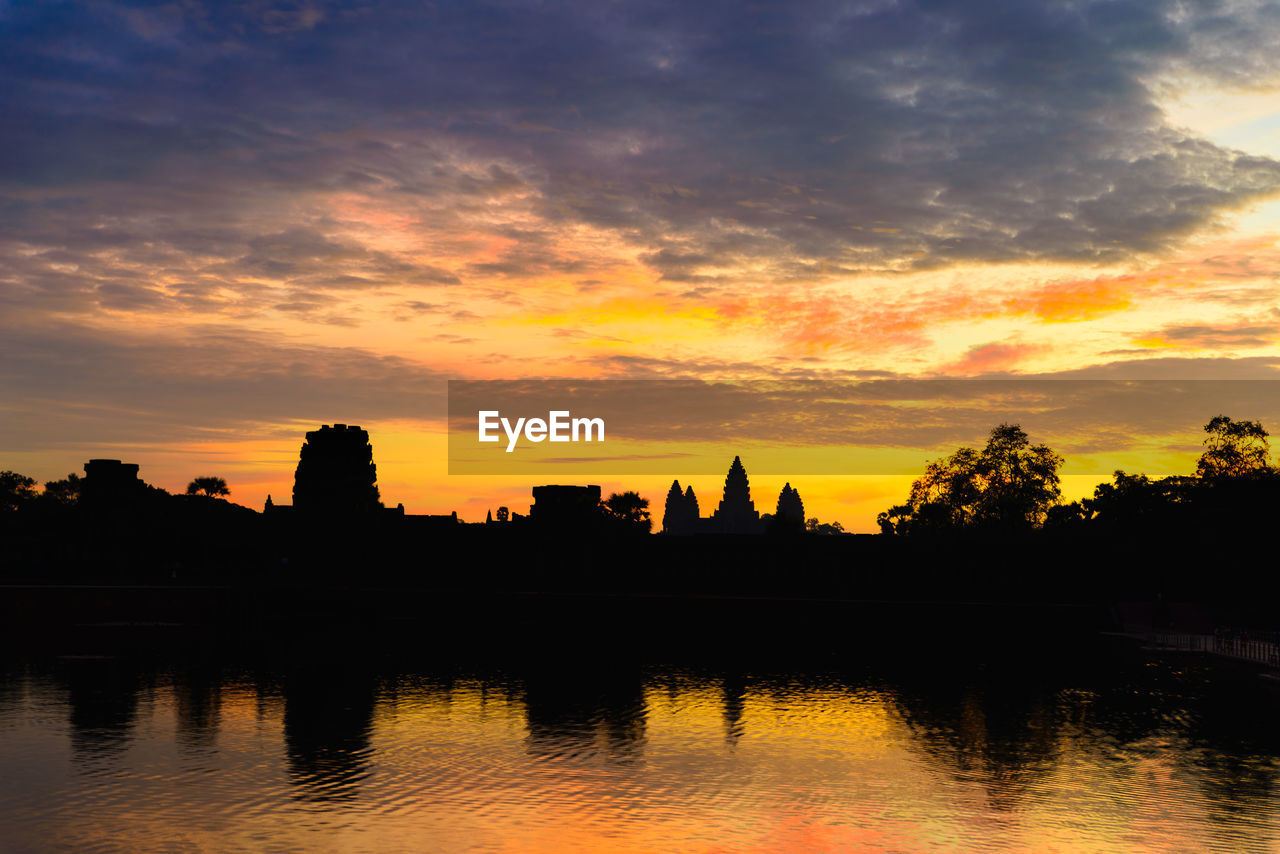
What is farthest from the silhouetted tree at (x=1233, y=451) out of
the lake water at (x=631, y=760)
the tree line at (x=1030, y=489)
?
the lake water at (x=631, y=760)

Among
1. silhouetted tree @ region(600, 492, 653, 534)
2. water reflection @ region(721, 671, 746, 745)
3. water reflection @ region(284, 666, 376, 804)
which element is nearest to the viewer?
water reflection @ region(284, 666, 376, 804)

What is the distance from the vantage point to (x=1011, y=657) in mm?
62312

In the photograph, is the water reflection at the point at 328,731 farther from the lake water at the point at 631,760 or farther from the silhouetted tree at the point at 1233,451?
the silhouetted tree at the point at 1233,451

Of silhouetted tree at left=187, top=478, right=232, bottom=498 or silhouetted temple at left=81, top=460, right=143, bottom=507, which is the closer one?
silhouetted temple at left=81, top=460, right=143, bottom=507

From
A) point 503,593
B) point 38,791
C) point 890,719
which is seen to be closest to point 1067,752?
point 890,719

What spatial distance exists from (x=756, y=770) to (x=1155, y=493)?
3115 inches

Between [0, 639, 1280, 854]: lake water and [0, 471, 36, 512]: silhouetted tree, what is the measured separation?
356 feet

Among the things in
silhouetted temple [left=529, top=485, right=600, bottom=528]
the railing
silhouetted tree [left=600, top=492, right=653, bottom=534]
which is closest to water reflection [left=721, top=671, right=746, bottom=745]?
the railing

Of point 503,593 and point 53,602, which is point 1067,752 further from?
point 503,593

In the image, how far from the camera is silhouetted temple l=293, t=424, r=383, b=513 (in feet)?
440

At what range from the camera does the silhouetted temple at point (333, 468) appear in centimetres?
13425

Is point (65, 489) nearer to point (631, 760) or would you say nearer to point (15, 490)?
point (15, 490)

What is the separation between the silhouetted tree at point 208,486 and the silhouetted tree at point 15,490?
1960 cm

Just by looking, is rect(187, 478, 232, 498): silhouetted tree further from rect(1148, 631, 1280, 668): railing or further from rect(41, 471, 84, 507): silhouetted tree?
rect(1148, 631, 1280, 668): railing
